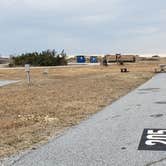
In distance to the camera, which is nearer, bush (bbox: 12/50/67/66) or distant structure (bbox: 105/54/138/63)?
bush (bbox: 12/50/67/66)

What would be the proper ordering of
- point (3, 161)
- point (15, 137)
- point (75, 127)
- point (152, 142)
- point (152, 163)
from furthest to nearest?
point (75, 127) < point (15, 137) < point (152, 142) < point (3, 161) < point (152, 163)

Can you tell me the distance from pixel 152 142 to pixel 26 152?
2.13 metres

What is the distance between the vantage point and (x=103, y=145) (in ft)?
26.6

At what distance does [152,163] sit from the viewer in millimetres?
6754

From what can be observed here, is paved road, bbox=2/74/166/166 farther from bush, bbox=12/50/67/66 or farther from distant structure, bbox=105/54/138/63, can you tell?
distant structure, bbox=105/54/138/63

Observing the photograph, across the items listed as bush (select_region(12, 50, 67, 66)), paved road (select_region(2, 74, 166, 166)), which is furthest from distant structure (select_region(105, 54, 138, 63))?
paved road (select_region(2, 74, 166, 166))

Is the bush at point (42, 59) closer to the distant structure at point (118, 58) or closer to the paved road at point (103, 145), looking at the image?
the distant structure at point (118, 58)

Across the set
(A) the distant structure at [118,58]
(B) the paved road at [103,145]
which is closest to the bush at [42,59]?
(A) the distant structure at [118,58]

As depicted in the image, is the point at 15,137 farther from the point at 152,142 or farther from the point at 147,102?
the point at 147,102

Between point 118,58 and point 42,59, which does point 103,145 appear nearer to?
point 42,59

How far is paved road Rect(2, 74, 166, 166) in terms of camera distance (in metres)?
6.95

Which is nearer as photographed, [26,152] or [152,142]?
[26,152]

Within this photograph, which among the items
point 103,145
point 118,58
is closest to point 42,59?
point 118,58

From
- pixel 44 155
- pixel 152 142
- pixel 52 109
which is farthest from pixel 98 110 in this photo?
pixel 44 155
